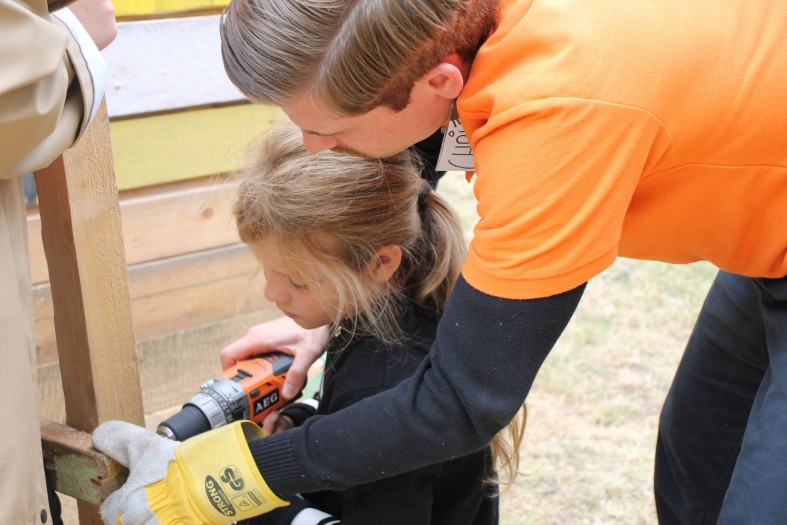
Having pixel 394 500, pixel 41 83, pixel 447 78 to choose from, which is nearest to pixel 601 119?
pixel 447 78

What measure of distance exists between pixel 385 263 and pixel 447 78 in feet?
1.96

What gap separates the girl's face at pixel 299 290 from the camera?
162 cm

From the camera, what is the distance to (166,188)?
109 inches

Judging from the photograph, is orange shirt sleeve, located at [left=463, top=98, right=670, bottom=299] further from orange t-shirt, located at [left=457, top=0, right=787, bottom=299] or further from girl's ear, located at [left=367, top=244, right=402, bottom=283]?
girl's ear, located at [left=367, top=244, right=402, bottom=283]

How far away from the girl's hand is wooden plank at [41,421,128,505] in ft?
1.16

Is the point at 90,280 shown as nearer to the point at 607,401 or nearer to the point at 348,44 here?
the point at 348,44

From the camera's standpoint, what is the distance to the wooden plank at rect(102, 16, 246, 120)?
2523 millimetres

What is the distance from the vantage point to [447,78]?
1.10 meters

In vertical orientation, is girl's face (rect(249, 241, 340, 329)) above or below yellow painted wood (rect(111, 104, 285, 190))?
above

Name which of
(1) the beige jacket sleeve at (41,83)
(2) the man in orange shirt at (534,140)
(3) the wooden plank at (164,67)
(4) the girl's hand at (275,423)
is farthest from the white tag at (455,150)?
(3) the wooden plank at (164,67)

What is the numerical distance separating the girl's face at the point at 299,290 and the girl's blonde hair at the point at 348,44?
53 centimetres

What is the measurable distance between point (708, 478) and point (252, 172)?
1.10 meters

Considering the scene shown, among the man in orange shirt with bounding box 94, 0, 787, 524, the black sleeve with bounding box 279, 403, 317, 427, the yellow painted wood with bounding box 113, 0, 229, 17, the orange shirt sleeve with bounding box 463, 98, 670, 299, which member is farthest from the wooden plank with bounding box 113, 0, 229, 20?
the orange shirt sleeve with bounding box 463, 98, 670, 299

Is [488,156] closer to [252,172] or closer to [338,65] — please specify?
[338,65]
